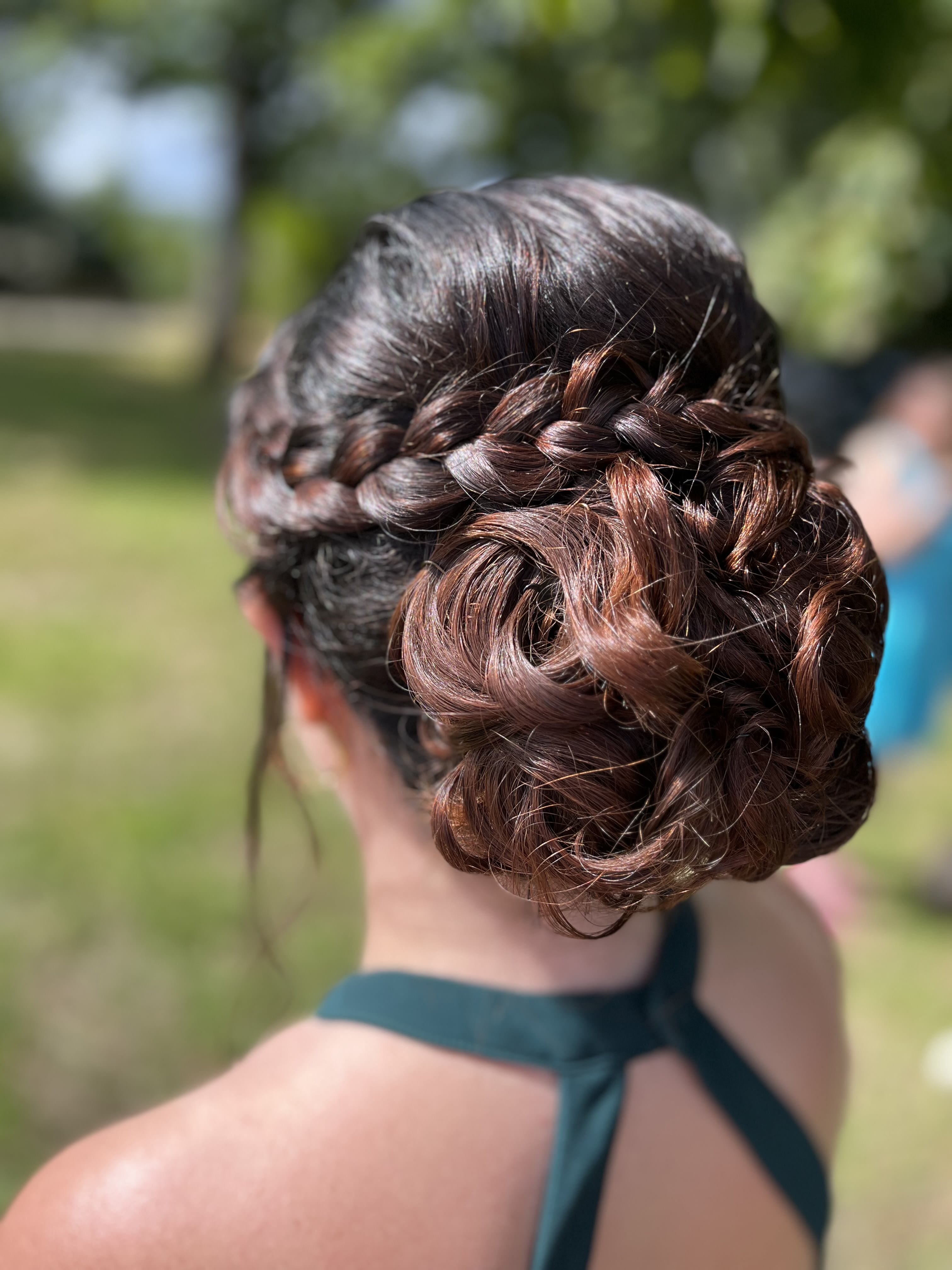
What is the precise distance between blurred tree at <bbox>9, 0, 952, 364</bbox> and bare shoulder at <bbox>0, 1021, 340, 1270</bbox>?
1.85 metres

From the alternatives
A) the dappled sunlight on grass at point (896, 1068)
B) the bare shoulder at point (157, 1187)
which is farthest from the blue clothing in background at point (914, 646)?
the bare shoulder at point (157, 1187)

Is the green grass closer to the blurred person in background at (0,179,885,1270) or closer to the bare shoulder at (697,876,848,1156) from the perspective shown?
the blurred person in background at (0,179,885,1270)

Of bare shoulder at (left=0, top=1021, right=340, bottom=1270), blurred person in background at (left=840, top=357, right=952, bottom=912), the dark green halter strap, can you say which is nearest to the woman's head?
the dark green halter strap

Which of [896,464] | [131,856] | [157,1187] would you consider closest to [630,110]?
[896,464]

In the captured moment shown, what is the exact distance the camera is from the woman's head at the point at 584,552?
800 mm

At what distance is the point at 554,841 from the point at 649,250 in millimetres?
549

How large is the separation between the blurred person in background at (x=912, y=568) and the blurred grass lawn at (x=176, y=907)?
68cm

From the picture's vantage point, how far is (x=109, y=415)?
11.4 m

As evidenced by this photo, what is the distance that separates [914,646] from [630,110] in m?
11.6

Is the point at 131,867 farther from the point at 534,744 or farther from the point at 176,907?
the point at 534,744

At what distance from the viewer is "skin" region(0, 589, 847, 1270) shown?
900 mm

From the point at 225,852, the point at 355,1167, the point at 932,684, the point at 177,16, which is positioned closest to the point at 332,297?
the point at 355,1167

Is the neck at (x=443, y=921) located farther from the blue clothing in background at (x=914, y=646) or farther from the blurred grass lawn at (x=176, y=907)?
the blue clothing in background at (x=914, y=646)

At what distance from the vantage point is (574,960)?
3.56 ft
